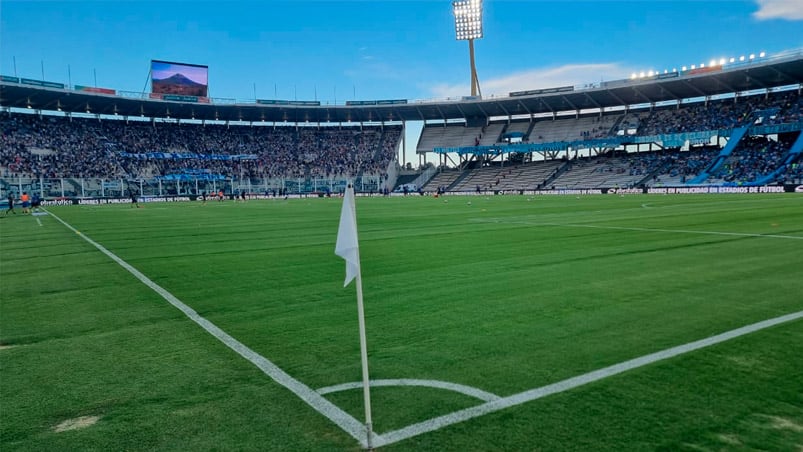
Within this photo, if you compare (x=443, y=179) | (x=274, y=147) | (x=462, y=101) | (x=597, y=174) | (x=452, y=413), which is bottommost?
(x=452, y=413)

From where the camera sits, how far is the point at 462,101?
265 feet

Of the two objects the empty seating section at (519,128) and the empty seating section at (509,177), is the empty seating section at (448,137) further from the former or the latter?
the empty seating section at (509,177)

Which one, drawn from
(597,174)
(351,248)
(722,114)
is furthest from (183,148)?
(351,248)

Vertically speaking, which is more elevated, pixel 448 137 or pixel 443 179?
pixel 448 137

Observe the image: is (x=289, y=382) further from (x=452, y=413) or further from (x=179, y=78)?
(x=179, y=78)

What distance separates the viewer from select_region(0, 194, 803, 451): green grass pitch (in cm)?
347

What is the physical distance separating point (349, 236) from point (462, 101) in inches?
3173

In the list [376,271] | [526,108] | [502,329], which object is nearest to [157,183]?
[526,108]

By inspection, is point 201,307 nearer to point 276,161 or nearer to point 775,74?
point 775,74

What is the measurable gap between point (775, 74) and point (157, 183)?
77995 millimetres

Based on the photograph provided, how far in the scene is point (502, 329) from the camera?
228 inches

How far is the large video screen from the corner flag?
7934cm

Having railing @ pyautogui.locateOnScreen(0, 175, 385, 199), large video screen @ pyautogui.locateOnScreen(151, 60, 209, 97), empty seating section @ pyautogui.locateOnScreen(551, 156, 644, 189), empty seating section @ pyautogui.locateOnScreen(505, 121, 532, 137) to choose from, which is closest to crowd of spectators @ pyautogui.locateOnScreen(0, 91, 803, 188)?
empty seating section @ pyautogui.locateOnScreen(551, 156, 644, 189)

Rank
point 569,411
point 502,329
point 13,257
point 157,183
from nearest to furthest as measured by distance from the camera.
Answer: point 569,411 < point 502,329 < point 13,257 < point 157,183
